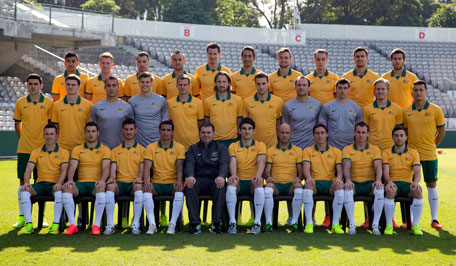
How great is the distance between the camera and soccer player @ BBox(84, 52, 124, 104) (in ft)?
25.7

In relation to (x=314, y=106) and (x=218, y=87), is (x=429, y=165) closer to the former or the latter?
(x=314, y=106)

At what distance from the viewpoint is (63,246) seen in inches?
235

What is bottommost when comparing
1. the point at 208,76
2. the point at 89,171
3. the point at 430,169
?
the point at 89,171

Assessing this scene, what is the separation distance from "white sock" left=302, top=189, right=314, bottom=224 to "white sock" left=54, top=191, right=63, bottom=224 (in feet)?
9.44

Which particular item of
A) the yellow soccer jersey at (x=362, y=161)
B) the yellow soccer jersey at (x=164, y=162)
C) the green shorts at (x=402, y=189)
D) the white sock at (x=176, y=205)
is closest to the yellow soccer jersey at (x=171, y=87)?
the yellow soccer jersey at (x=164, y=162)

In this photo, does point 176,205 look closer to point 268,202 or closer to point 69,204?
point 268,202

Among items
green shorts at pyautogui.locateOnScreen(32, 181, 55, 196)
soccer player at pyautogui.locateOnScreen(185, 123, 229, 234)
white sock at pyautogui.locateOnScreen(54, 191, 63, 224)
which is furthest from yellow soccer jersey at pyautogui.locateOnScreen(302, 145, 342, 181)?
green shorts at pyautogui.locateOnScreen(32, 181, 55, 196)

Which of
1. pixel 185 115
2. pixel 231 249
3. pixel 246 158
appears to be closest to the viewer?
pixel 231 249

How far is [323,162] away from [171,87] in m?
2.43

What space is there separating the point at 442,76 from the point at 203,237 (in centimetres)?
2748

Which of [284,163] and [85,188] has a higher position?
[284,163]

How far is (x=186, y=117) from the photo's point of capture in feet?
24.6

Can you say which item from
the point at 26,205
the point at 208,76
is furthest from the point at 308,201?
the point at 26,205

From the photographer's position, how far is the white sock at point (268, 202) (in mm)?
6805
